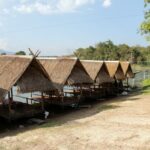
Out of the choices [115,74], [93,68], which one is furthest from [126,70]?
[93,68]

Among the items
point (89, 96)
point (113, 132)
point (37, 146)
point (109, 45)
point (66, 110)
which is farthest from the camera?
point (109, 45)

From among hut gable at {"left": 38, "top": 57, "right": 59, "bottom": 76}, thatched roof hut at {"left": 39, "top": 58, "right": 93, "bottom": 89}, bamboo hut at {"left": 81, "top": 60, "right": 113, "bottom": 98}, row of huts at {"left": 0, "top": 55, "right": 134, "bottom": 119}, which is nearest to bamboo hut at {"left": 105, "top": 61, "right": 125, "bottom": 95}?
row of huts at {"left": 0, "top": 55, "right": 134, "bottom": 119}

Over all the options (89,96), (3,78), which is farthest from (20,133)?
(89,96)

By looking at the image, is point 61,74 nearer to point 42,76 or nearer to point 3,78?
point 42,76

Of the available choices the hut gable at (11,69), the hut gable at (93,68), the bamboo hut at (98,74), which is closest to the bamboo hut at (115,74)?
the bamboo hut at (98,74)

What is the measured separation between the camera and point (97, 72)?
2103cm

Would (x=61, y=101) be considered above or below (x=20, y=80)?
below

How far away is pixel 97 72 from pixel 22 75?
845 cm

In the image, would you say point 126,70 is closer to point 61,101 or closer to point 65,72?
point 65,72

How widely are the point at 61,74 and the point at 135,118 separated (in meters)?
5.43

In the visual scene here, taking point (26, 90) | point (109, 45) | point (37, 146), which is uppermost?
A: point (109, 45)

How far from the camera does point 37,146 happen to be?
990 cm

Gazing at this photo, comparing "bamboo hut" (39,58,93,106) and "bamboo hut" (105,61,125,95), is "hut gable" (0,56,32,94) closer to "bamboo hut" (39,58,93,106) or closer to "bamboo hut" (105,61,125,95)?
"bamboo hut" (39,58,93,106)

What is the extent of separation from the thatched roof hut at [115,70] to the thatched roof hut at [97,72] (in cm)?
221
